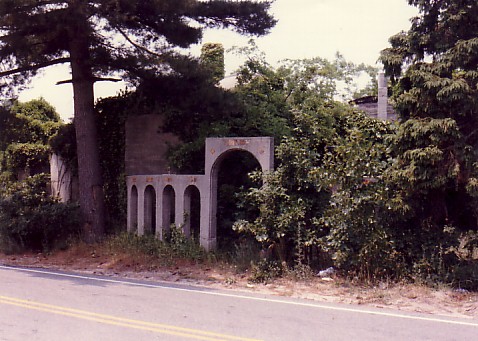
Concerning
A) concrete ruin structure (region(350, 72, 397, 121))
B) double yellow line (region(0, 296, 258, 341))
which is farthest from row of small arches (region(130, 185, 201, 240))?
concrete ruin structure (region(350, 72, 397, 121))

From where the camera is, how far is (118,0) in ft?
49.8

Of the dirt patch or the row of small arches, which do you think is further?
the row of small arches

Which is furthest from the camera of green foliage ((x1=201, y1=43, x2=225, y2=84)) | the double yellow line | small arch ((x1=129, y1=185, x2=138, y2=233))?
green foliage ((x1=201, y1=43, x2=225, y2=84))

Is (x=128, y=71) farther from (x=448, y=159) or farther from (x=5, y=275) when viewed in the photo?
(x=448, y=159)

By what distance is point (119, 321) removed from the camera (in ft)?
27.5

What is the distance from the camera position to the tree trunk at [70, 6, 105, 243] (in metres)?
17.6

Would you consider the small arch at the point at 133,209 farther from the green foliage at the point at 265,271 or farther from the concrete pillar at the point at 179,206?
the green foliage at the point at 265,271

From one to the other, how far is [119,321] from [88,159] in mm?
10131

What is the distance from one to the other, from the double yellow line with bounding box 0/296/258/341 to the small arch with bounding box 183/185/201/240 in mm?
6010

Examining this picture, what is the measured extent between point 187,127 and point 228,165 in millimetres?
2026

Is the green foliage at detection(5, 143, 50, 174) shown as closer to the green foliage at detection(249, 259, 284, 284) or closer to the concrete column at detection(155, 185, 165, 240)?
the concrete column at detection(155, 185, 165, 240)

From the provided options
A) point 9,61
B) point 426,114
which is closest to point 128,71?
point 9,61

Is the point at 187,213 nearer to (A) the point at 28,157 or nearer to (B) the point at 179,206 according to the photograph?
(B) the point at 179,206

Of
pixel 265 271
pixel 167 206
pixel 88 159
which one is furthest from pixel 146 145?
pixel 265 271
